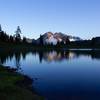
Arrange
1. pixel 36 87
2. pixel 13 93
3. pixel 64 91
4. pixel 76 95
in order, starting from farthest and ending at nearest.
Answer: pixel 36 87 → pixel 64 91 → pixel 76 95 → pixel 13 93

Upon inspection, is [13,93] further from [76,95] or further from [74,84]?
[74,84]

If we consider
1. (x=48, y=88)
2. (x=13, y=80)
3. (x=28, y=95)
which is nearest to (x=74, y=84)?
(x=48, y=88)

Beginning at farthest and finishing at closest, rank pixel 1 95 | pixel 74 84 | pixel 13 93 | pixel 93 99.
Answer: pixel 74 84, pixel 93 99, pixel 13 93, pixel 1 95

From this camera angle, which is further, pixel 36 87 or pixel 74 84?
pixel 74 84

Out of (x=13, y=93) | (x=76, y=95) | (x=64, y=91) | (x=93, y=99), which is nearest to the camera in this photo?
(x=13, y=93)

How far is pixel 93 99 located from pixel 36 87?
29.4 feet

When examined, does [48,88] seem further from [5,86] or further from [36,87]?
[5,86]

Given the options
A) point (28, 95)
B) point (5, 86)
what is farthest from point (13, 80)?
point (28, 95)

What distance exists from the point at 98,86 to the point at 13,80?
11.9 metres

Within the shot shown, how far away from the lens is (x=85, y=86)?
35281 mm

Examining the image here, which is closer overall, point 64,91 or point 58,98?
point 58,98

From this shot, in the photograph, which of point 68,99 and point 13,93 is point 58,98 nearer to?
point 68,99

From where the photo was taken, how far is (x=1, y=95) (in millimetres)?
24188

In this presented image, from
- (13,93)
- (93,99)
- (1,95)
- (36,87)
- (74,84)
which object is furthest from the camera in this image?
(74,84)
